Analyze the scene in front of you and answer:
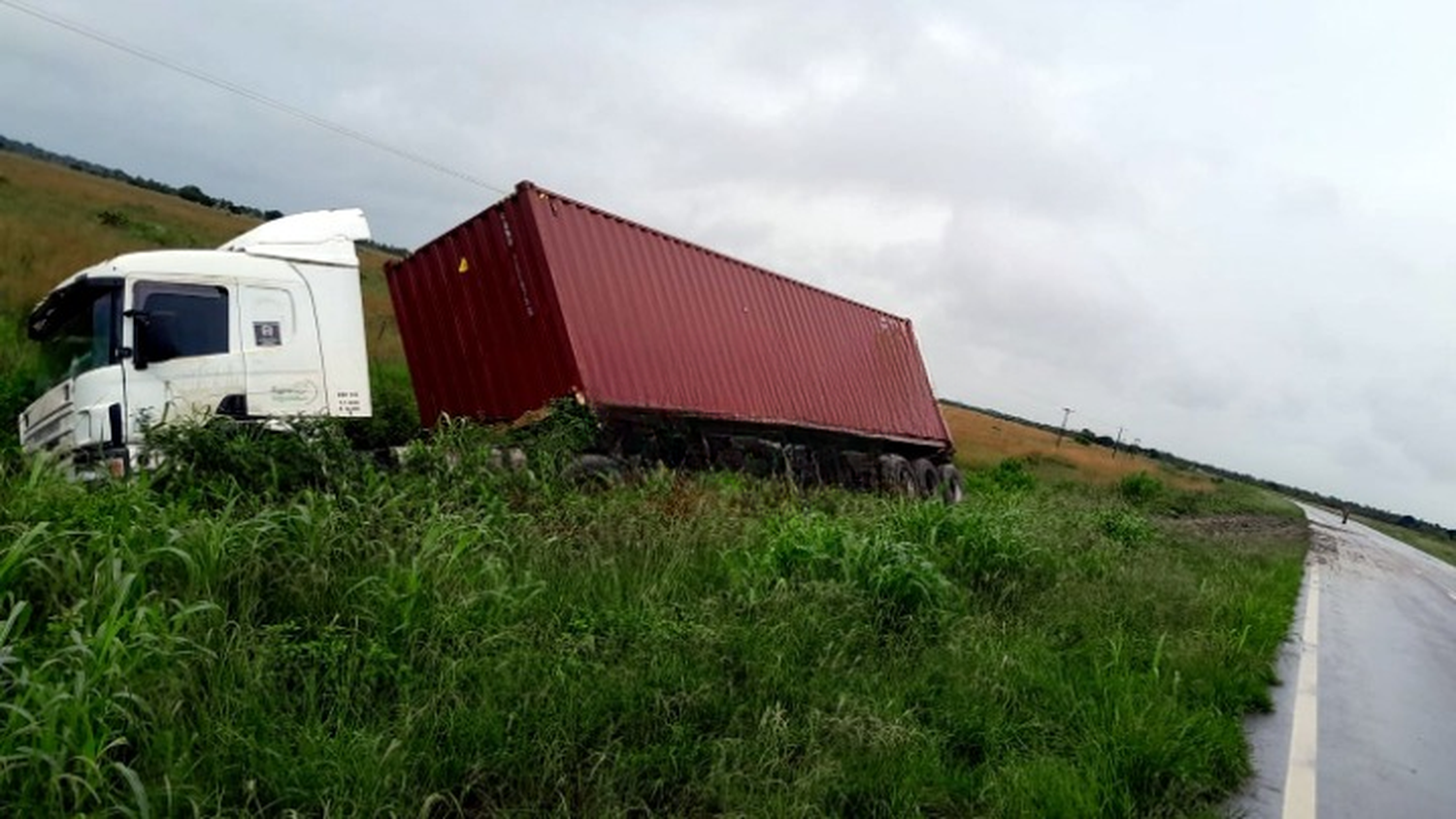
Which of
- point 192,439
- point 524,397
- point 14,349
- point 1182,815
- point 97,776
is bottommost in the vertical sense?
point 1182,815

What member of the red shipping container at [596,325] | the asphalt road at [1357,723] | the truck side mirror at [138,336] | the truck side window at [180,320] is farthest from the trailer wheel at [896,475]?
the truck side mirror at [138,336]

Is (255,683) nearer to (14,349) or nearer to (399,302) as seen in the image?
(399,302)

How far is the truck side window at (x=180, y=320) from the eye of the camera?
24.5 ft

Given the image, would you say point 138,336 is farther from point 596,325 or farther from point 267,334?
point 596,325

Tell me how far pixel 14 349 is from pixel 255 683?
11.1 metres

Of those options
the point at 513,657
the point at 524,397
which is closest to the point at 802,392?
the point at 524,397

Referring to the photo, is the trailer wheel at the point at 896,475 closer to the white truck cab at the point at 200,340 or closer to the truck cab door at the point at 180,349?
the white truck cab at the point at 200,340

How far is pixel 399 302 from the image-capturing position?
37.0 feet

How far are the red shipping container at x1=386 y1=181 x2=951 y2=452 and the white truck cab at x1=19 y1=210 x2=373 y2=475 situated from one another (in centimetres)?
144

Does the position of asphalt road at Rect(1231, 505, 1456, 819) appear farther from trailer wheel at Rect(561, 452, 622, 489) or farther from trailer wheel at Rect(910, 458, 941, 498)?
trailer wheel at Rect(910, 458, 941, 498)

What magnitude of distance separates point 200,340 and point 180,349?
22 cm

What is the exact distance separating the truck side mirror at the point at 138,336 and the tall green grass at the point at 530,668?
2.77m

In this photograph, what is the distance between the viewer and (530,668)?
3.60 metres

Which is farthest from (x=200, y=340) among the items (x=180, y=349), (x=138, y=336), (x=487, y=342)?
(x=487, y=342)
